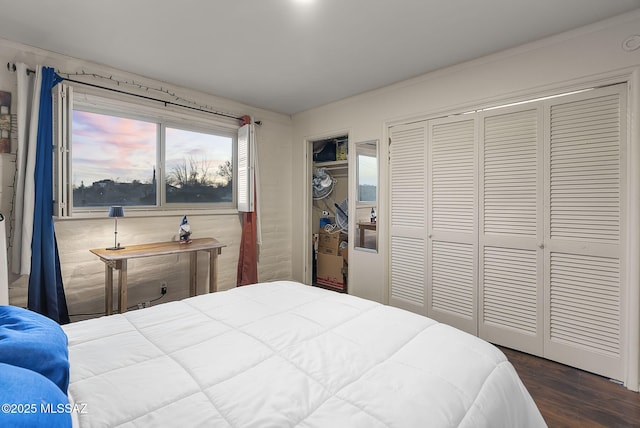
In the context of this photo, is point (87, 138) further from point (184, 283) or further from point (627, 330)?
point (627, 330)

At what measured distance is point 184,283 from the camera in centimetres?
343

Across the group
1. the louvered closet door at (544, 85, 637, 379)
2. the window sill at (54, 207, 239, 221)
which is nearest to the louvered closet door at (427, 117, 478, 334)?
the louvered closet door at (544, 85, 637, 379)

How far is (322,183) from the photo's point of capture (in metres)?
4.47

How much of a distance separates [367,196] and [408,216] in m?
0.57

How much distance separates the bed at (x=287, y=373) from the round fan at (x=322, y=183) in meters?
3.00

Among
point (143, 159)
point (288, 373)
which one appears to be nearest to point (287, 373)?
point (288, 373)

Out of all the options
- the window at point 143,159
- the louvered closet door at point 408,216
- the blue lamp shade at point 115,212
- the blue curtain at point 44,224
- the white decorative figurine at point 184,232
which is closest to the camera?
the blue curtain at point 44,224

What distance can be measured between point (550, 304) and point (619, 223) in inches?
28.8

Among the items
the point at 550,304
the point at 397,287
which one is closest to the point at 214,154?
the point at 397,287

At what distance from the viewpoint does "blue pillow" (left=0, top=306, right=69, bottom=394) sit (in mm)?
831

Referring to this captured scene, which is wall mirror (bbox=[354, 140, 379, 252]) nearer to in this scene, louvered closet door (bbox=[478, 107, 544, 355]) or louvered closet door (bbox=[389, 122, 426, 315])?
louvered closet door (bbox=[389, 122, 426, 315])

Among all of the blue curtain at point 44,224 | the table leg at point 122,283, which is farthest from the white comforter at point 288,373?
the blue curtain at point 44,224

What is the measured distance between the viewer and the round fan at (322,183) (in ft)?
14.7

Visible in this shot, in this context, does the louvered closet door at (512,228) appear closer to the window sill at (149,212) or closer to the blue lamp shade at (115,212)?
the window sill at (149,212)
